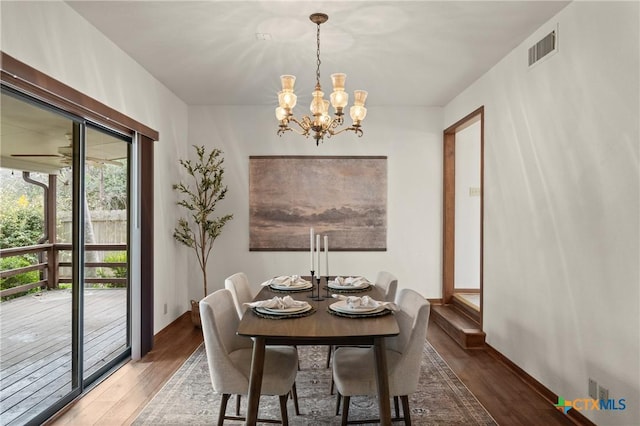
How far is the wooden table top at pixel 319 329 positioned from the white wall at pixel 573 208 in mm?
1313

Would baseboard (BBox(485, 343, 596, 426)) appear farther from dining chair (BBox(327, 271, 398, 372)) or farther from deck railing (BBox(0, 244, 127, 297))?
deck railing (BBox(0, 244, 127, 297))

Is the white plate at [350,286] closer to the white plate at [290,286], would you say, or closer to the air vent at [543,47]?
the white plate at [290,286]

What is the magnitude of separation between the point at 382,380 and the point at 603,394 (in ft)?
4.57

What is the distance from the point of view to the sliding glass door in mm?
2527

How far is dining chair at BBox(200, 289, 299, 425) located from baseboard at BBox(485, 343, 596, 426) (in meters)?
1.85

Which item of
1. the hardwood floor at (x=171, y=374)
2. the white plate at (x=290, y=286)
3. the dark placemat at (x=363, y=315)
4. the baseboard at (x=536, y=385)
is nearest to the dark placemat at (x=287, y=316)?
the dark placemat at (x=363, y=315)

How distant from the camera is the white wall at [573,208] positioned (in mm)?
2396

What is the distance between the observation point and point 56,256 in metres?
2.95

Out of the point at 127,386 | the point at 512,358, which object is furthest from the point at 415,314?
the point at 127,386

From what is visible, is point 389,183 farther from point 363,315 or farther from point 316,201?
point 363,315

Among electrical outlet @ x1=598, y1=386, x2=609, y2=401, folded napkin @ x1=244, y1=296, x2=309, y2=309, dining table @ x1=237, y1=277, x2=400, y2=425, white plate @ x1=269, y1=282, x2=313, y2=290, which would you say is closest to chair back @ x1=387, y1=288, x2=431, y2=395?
dining table @ x1=237, y1=277, x2=400, y2=425

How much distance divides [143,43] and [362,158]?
9.97 feet

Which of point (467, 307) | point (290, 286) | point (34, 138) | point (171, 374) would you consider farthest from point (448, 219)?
point (34, 138)

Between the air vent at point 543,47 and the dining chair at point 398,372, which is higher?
the air vent at point 543,47
